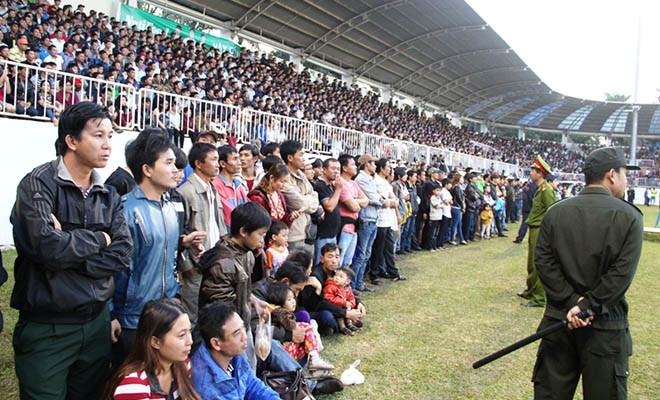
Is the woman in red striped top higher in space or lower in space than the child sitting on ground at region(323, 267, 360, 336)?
higher

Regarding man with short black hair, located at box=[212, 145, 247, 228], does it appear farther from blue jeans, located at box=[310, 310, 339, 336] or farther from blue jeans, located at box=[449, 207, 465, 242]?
blue jeans, located at box=[449, 207, 465, 242]

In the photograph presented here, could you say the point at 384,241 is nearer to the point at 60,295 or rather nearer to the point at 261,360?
the point at 261,360

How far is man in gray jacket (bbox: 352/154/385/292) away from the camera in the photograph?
6926 millimetres

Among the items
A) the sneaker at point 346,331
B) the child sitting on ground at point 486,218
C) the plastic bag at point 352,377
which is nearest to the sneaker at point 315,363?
the plastic bag at point 352,377

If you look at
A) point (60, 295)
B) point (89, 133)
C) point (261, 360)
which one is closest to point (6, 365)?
point (261, 360)

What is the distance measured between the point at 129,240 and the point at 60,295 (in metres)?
0.38

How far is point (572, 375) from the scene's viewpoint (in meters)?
2.93

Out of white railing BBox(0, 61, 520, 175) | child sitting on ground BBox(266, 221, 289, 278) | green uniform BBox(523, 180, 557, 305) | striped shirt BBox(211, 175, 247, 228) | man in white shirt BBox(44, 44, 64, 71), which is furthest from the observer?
man in white shirt BBox(44, 44, 64, 71)

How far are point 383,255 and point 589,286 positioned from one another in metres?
4.99

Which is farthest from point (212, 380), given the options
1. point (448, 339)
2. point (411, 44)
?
point (411, 44)

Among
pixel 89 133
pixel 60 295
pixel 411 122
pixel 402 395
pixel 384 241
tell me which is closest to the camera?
pixel 60 295

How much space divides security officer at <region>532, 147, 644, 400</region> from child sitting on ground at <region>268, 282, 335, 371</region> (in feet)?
5.41

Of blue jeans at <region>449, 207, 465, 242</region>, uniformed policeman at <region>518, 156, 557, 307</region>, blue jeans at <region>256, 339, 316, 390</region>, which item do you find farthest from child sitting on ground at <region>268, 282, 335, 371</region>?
blue jeans at <region>449, 207, 465, 242</region>

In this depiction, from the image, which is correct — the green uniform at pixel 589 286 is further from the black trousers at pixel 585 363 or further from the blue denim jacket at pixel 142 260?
the blue denim jacket at pixel 142 260
